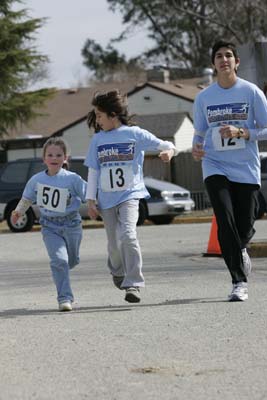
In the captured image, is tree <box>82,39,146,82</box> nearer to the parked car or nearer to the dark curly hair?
the parked car

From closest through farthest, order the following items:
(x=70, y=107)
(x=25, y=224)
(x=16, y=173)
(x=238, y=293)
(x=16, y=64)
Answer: (x=238, y=293) → (x=25, y=224) → (x=16, y=173) → (x=16, y=64) → (x=70, y=107)

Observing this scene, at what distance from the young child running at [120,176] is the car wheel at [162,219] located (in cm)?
1586

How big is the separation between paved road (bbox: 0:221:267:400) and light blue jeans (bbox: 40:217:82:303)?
0.23 metres

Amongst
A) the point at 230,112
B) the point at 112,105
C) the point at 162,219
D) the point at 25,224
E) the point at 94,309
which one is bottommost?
the point at 162,219

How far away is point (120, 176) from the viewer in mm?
9086

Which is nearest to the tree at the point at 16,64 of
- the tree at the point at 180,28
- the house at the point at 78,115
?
the house at the point at 78,115

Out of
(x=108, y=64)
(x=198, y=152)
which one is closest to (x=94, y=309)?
(x=198, y=152)

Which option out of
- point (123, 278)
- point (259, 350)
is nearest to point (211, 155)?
point (123, 278)

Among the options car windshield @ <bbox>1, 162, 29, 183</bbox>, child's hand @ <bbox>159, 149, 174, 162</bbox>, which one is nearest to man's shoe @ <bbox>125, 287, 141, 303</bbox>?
child's hand @ <bbox>159, 149, 174, 162</bbox>

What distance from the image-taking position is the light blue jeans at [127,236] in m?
9.07

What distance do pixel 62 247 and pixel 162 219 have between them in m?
16.2

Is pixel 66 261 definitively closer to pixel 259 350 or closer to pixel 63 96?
pixel 259 350

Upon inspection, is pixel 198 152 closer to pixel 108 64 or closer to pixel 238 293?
pixel 238 293

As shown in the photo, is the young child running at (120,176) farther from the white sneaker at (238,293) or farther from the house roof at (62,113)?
the house roof at (62,113)
